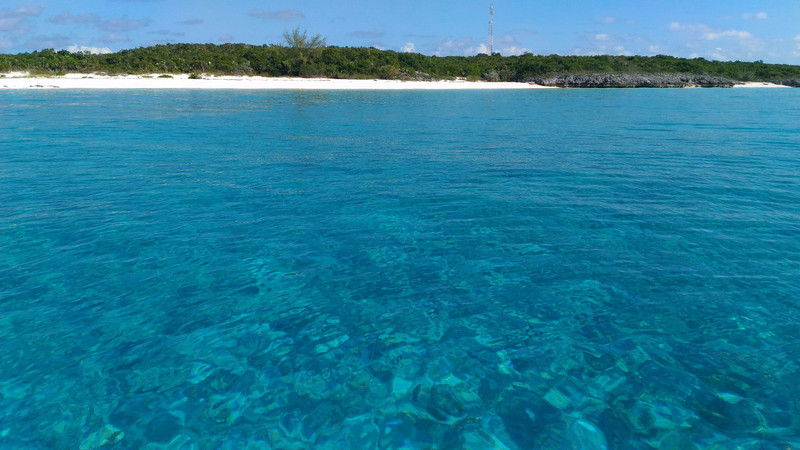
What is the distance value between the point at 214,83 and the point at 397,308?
78.5 metres

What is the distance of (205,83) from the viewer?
243 feet

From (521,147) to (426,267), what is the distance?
601 inches

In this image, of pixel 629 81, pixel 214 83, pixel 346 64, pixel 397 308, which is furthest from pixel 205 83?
pixel 629 81

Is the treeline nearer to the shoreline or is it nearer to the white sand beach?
the shoreline

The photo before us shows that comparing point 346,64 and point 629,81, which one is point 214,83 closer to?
point 346,64

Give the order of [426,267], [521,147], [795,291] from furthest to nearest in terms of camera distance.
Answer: [521,147]
[426,267]
[795,291]

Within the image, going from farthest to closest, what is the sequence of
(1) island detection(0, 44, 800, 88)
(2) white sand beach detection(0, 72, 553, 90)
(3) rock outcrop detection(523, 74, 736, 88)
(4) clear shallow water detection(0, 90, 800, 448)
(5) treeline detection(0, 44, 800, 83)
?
1. (3) rock outcrop detection(523, 74, 736, 88)
2. (5) treeline detection(0, 44, 800, 83)
3. (1) island detection(0, 44, 800, 88)
4. (2) white sand beach detection(0, 72, 553, 90)
5. (4) clear shallow water detection(0, 90, 800, 448)

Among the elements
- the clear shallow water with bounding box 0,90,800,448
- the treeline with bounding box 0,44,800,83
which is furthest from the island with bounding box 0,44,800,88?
the clear shallow water with bounding box 0,90,800,448

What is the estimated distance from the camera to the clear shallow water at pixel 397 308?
16.8ft

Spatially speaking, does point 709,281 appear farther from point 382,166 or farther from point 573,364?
point 382,166

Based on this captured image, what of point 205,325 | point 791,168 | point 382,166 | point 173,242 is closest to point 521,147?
point 382,166

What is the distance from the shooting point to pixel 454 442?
481 centimetres

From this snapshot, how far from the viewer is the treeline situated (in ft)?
271

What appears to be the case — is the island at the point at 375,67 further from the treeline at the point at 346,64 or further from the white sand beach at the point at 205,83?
the white sand beach at the point at 205,83
